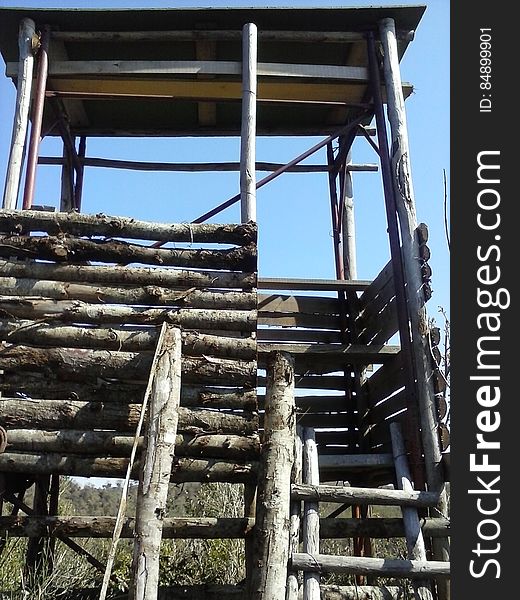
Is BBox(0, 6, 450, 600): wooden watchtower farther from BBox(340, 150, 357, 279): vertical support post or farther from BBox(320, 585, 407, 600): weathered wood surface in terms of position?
BBox(340, 150, 357, 279): vertical support post

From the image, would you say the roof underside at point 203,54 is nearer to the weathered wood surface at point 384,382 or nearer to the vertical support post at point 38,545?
the weathered wood surface at point 384,382

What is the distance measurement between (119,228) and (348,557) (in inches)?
141

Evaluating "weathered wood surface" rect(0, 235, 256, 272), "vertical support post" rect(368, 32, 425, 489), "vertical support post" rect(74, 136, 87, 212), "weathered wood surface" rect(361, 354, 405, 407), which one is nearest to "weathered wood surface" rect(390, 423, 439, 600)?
"vertical support post" rect(368, 32, 425, 489)

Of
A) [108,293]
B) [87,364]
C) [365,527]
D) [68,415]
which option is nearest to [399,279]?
[365,527]

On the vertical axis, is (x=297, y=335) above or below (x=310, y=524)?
above

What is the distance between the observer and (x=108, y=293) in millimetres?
6418

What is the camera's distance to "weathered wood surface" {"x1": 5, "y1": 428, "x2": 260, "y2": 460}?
578 centimetres

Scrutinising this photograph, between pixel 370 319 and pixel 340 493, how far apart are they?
3217 millimetres

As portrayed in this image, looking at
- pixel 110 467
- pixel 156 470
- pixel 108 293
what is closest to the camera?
pixel 156 470

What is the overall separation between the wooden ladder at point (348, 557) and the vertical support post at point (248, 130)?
2563 mm

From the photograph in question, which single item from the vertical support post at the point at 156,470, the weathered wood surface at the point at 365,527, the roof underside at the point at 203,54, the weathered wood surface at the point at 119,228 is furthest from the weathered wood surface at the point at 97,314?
the roof underside at the point at 203,54

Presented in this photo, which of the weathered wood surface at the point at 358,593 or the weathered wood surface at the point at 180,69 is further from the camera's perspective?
the weathered wood surface at the point at 180,69

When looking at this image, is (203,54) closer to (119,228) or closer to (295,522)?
(119,228)

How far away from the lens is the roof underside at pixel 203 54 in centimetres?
802
